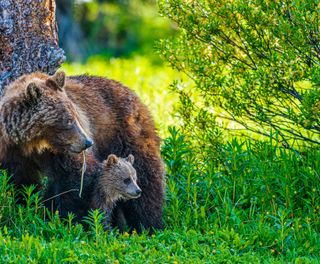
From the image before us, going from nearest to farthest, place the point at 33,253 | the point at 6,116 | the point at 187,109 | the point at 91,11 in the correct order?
the point at 33,253 → the point at 6,116 → the point at 187,109 → the point at 91,11

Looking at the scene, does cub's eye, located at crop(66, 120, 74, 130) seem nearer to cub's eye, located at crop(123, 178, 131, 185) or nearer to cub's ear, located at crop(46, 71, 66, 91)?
cub's ear, located at crop(46, 71, 66, 91)

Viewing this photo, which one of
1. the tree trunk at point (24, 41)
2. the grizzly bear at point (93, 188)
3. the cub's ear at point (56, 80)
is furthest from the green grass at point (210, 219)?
the tree trunk at point (24, 41)

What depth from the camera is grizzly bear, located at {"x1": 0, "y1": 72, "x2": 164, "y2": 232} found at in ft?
22.5

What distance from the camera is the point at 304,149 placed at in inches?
337

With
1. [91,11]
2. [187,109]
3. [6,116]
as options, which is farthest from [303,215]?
[91,11]

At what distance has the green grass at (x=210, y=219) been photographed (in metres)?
6.38

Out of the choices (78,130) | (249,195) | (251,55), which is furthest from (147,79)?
(78,130)

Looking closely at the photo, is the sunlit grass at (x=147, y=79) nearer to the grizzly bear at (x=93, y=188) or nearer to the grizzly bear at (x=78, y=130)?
the grizzly bear at (x=78, y=130)

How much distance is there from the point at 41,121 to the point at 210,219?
178 cm

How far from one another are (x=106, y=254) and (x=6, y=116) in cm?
147

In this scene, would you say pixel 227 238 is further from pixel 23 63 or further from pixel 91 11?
pixel 91 11

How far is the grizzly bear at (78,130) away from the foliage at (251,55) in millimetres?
791

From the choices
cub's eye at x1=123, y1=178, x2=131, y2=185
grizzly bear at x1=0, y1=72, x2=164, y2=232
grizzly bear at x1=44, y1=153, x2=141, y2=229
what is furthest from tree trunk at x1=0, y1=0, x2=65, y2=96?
cub's eye at x1=123, y1=178, x2=131, y2=185

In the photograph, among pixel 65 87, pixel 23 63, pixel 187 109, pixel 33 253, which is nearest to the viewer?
pixel 33 253
